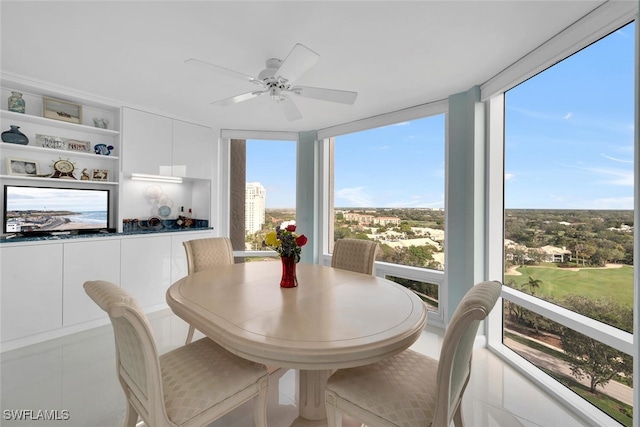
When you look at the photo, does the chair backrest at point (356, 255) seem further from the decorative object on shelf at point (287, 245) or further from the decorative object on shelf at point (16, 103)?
the decorative object on shelf at point (16, 103)

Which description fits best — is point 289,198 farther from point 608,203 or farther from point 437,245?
point 608,203

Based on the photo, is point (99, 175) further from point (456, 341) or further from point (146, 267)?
point (456, 341)

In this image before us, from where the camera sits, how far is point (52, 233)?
9.66ft

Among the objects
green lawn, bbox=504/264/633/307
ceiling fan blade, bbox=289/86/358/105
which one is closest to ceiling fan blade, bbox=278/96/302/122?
ceiling fan blade, bbox=289/86/358/105

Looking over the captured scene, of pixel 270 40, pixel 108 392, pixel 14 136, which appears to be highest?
pixel 270 40

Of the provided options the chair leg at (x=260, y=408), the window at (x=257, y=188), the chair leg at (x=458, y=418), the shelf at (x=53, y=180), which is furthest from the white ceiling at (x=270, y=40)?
the chair leg at (x=458, y=418)

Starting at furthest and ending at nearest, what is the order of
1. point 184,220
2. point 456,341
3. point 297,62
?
1. point 184,220
2. point 297,62
3. point 456,341

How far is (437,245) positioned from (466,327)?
2.40 meters

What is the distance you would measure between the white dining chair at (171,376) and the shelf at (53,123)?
2727mm

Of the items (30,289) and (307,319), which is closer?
(307,319)

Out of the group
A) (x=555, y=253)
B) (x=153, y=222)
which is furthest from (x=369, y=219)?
(x=153, y=222)

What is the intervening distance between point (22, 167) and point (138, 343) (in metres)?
3.03

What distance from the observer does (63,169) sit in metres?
3.07

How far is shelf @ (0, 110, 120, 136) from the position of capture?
2.71m
